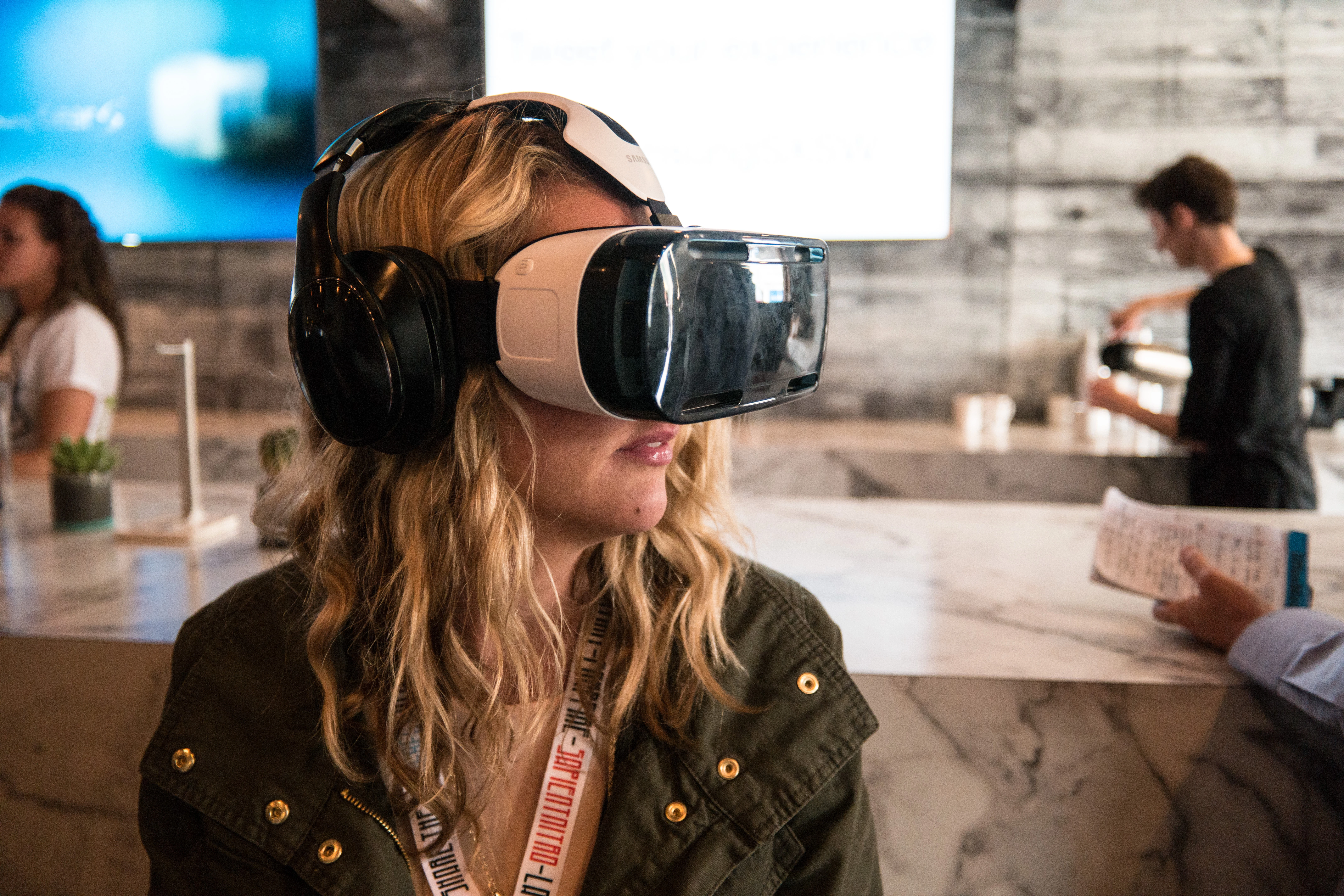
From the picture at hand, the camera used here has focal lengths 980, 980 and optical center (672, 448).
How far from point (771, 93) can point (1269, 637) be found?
2.32m

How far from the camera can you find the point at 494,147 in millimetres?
744

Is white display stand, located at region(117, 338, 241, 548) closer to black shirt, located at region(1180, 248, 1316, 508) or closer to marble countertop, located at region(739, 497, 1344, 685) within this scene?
marble countertop, located at region(739, 497, 1344, 685)

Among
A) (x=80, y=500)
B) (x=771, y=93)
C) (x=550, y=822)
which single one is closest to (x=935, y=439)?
(x=771, y=93)

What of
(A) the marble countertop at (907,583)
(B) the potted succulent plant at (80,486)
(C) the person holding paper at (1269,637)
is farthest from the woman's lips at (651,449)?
(B) the potted succulent plant at (80,486)

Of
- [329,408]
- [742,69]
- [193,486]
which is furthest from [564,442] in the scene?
[742,69]

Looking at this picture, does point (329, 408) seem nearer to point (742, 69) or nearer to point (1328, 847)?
point (1328, 847)

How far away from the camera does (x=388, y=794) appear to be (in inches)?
31.1

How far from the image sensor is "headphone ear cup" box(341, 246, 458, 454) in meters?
0.68

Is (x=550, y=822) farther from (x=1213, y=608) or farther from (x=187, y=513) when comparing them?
(x=187, y=513)

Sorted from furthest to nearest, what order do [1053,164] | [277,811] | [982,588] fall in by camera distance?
[1053,164]
[982,588]
[277,811]

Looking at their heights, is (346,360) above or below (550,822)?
above

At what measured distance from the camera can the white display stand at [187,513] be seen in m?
1.38

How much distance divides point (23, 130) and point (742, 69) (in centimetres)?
224

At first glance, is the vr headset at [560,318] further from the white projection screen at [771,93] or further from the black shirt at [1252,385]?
the white projection screen at [771,93]
